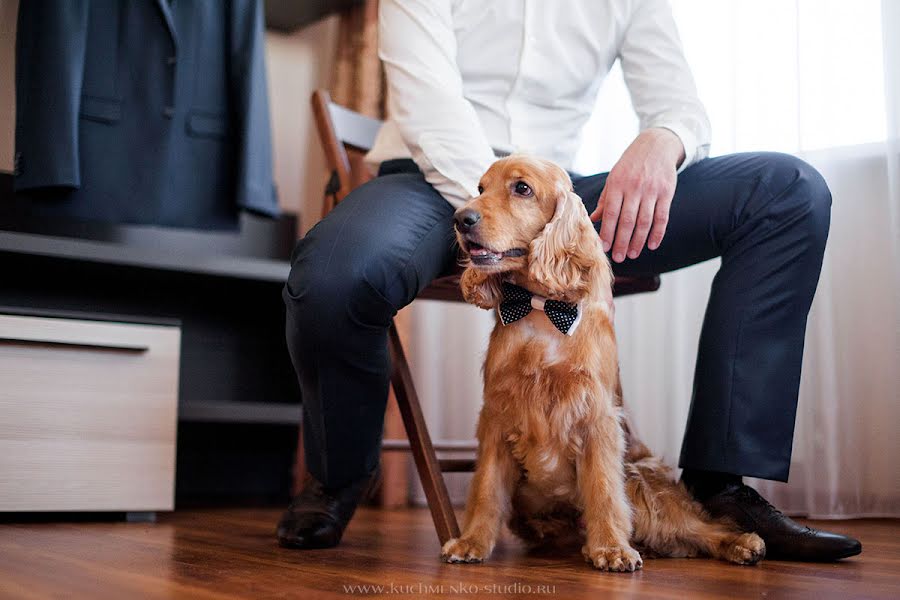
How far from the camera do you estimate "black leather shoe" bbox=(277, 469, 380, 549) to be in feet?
5.29

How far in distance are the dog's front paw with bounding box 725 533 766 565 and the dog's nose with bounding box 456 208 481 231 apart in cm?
65

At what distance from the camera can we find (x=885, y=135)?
226 centimetres

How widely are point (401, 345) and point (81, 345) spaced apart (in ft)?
2.82

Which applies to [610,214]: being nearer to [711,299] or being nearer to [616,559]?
[711,299]

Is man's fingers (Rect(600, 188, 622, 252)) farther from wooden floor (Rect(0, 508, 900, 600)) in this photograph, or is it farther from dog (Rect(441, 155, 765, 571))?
wooden floor (Rect(0, 508, 900, 600))

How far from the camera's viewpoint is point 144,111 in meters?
2.59

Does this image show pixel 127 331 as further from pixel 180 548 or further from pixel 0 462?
pixel 180 548

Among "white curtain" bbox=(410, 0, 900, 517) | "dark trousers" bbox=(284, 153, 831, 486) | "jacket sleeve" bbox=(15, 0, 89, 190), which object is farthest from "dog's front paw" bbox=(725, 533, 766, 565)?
"jacket sleeve" bbox=(15, 0, 89, 190)

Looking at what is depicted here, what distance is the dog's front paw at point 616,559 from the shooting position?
133 centimetres

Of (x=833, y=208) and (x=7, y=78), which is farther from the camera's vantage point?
(x=7, y=78)

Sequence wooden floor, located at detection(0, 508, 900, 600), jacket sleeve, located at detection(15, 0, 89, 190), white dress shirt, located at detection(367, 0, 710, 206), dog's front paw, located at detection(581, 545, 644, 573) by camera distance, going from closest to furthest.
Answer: wooden floor, located at detection(0, 508, 900, 600) < dog's front paw, located at detection(581, 545, 644, 573) < white dress shirt, located at detection(367, 0, 710, 206) < jacket sleeve, located at detection(15, 0, 89, 190)

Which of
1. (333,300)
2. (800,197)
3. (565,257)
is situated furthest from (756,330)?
(333,300)

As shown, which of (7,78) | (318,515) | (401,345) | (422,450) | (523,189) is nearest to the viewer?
(523,189)

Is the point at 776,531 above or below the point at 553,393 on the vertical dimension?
below
